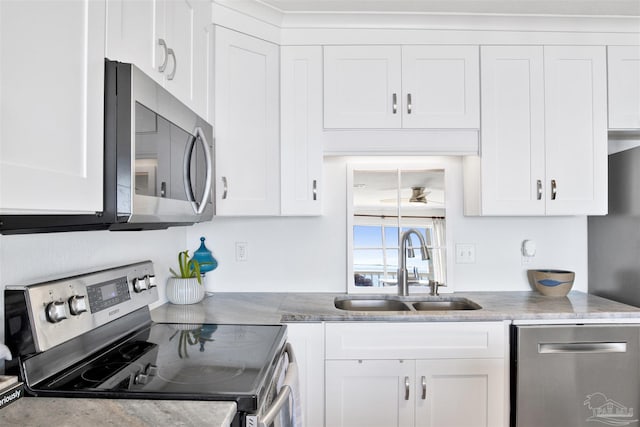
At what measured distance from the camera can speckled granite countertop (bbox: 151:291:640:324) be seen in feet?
6.15

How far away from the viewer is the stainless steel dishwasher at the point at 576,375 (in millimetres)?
1856

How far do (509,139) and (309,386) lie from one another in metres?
1.59

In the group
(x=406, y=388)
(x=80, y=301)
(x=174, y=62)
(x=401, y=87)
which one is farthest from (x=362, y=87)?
(x=80, y=301)

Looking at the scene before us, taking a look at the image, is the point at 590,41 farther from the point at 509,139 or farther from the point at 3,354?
the point at 3,354

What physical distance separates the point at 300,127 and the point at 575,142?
4.71ft

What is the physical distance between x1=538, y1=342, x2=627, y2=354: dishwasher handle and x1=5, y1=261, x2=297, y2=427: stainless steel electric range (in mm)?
1184

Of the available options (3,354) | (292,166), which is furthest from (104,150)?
(292,166)

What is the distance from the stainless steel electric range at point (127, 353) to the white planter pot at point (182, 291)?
0.48 metres

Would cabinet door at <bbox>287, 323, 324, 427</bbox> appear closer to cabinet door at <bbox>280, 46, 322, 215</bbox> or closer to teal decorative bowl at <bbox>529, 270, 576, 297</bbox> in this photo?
cabinet door at <bbox>280, 46, 322, 215</bbox>

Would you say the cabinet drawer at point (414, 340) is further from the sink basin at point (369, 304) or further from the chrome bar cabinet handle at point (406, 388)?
the sink basin at point (369, 304)

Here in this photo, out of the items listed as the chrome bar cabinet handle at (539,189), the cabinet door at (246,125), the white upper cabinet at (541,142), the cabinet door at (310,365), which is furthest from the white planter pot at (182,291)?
the chrome bar cabinet handle at (539,189)

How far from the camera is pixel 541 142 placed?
2.15 m

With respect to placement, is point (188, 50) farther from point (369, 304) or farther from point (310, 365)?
point (369, 304)

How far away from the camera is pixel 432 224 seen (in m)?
2.46
